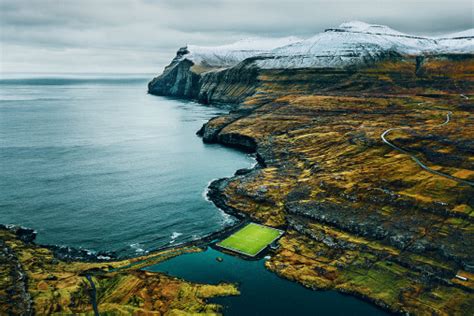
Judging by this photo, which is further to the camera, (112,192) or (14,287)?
(112,192)

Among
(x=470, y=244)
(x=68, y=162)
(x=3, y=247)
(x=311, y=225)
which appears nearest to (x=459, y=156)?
(x=470, y=244)

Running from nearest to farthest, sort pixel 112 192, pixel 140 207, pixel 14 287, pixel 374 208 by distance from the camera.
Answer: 1. pixel 14 287
2. pixel 374 208
3. pixel 140 207
4. pixel 112 192

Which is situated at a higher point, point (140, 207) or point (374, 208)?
point (374, 208)

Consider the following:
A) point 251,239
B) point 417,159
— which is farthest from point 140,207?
point 417,159

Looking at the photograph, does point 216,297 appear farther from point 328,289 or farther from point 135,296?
point 328,289

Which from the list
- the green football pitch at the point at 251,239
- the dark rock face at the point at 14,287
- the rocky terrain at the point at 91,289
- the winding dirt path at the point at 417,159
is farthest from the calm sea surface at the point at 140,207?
the winding dirt path at the point at 417,159

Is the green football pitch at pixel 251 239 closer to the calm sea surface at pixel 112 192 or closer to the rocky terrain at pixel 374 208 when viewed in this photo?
the rocky terrain at pixel 374 208

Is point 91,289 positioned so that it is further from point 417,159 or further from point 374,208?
point 417,159

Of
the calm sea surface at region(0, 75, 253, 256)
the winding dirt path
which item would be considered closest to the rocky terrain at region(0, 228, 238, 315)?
the calm sea surface at region(0, 75, 253, 256)
